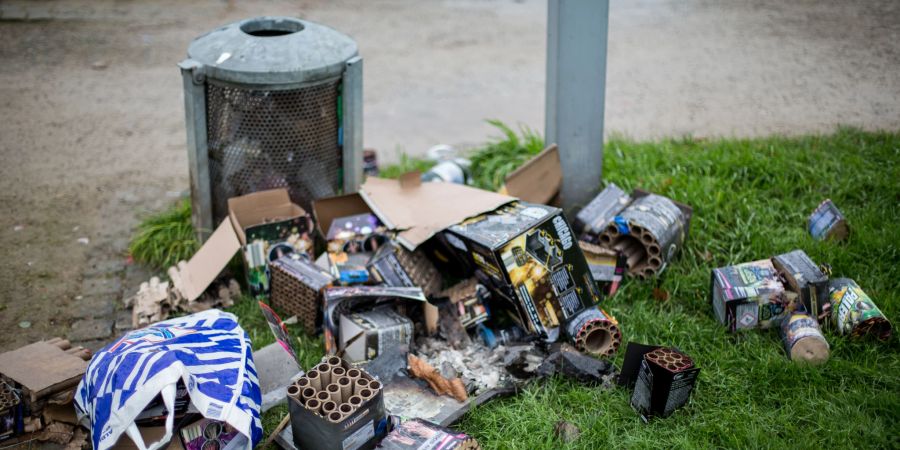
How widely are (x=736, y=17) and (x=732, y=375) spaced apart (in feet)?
17.6

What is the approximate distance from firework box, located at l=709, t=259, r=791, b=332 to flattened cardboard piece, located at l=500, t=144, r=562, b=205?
1.06 m

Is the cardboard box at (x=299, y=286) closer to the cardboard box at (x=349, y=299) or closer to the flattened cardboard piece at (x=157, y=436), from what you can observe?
the cardboard box at (x=349, y=299)

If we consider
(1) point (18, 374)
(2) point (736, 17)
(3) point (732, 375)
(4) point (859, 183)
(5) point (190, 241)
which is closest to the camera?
(1) point (18, 374)

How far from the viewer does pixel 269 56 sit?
384cm

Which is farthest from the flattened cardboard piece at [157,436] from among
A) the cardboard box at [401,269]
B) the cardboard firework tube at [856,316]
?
the cardboard firework tube at [856,316]

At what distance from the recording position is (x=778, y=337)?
351 centimetres

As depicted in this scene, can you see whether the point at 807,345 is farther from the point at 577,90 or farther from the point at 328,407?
the point at 328,407

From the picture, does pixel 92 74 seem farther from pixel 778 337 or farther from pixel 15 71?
pixel 778 337

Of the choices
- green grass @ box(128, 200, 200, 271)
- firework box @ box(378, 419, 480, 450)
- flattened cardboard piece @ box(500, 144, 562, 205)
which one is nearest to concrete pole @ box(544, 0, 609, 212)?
flattened cardboard piece @ box(500, 144, 562, 205)

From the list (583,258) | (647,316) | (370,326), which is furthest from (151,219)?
(647,316)

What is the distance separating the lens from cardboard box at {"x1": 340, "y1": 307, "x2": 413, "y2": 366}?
334 cm

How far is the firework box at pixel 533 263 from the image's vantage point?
3.38m

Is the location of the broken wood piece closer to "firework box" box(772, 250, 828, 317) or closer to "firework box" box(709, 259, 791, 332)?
"firework box" box(709, 259, 791, 332)

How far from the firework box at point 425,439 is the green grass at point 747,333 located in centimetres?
24
